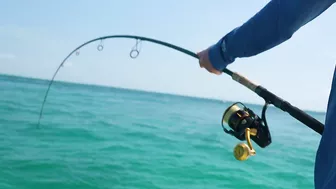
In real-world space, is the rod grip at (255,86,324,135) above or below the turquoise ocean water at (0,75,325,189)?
above

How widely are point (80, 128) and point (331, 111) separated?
1017 cm

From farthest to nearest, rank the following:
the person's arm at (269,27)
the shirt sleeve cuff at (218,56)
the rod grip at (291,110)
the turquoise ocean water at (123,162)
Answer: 1. the turquoise ocean water at (123,162)
2. the rod grip at (291,110)
3. the shirt sleeve cuff at (218,56)
4. the person's arm at (269,27)

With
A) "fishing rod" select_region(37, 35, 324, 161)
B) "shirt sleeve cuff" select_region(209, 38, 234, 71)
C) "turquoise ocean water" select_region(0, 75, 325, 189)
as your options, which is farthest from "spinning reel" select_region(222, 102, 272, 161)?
"turquoise ocean water" select_region(0, 75, 325, 189)

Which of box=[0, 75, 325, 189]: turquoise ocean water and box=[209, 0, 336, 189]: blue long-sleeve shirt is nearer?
box=[209, 0, 336, 189]: blue long-sleeve shirt

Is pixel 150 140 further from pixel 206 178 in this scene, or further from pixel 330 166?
pixel 330 166

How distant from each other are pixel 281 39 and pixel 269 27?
0.22 ft

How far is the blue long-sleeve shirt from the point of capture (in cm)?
106

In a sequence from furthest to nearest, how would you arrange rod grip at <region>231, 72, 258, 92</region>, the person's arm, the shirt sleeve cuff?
rod grip at <region>231, 72, 258, 92</region> → the shirt sleeve cuff → the person's arm

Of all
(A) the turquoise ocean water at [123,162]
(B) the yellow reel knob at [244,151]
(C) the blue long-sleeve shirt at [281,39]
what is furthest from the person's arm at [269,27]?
(A) the turquoise ocean water at [123,162]

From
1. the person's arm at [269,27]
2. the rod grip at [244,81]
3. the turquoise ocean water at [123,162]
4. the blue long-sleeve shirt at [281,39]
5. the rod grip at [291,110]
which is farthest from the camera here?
the turquoise ocean water at [123,162]

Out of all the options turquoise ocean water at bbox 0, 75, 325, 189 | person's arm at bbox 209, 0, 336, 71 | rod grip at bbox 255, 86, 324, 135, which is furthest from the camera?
turquoise ocean water at bbox 0, 75, 325, 189

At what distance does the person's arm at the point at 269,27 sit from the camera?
1219mm

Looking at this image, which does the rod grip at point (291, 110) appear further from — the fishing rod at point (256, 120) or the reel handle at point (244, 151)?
the reel handle at point (244, 151)

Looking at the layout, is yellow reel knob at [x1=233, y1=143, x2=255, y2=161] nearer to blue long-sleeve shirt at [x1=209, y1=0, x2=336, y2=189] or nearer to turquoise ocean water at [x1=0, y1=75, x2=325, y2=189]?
blue long-sleeve shirt at [x1=209, y1=0, x2=336, y2=189]
